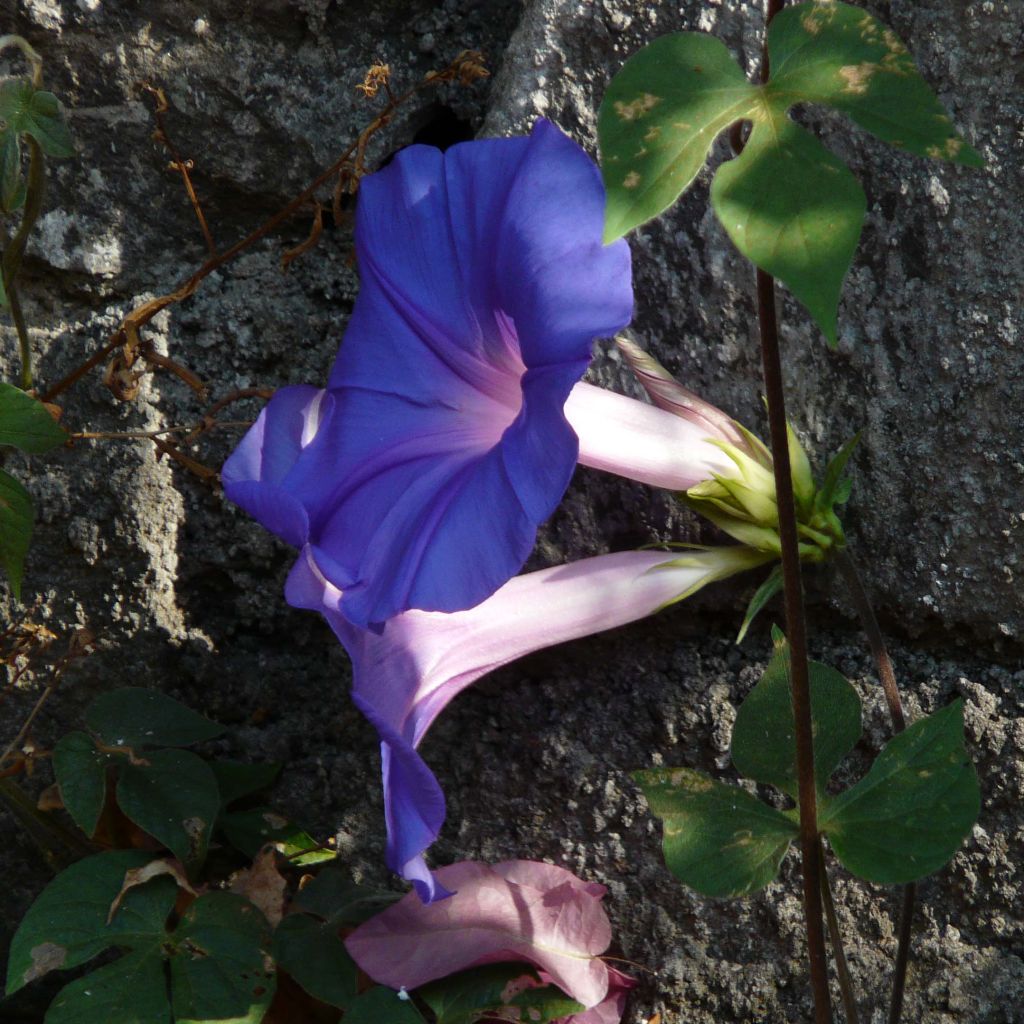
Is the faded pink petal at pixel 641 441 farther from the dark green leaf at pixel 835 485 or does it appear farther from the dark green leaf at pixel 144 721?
the dark green leaf at pixel 144 721

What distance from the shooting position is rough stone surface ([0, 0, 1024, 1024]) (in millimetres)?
1049

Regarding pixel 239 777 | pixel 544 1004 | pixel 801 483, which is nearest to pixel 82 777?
pixel 239 777

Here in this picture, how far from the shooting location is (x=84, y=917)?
101cm

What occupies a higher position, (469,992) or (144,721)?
(144,721)

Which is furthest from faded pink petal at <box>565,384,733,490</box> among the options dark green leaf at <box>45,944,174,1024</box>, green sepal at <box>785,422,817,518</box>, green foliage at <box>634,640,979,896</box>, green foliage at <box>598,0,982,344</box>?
dark green leaf at <box>45,944,174,1024</box>

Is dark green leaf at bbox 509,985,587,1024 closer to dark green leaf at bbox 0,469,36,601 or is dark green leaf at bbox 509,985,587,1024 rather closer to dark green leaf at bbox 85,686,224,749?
dark green leaf at bbox 85,686,224,749

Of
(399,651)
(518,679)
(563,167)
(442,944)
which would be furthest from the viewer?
(518,679)

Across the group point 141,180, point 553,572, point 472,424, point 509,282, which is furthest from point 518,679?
point 141,180

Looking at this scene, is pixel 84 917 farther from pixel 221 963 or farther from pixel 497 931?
pixel 497 931

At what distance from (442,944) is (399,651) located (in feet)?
1.01

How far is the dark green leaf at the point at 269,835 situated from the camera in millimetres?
1188

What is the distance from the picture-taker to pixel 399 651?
940 mm

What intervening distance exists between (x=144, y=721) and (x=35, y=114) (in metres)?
0.55

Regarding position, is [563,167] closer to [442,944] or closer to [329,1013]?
[442,944]
